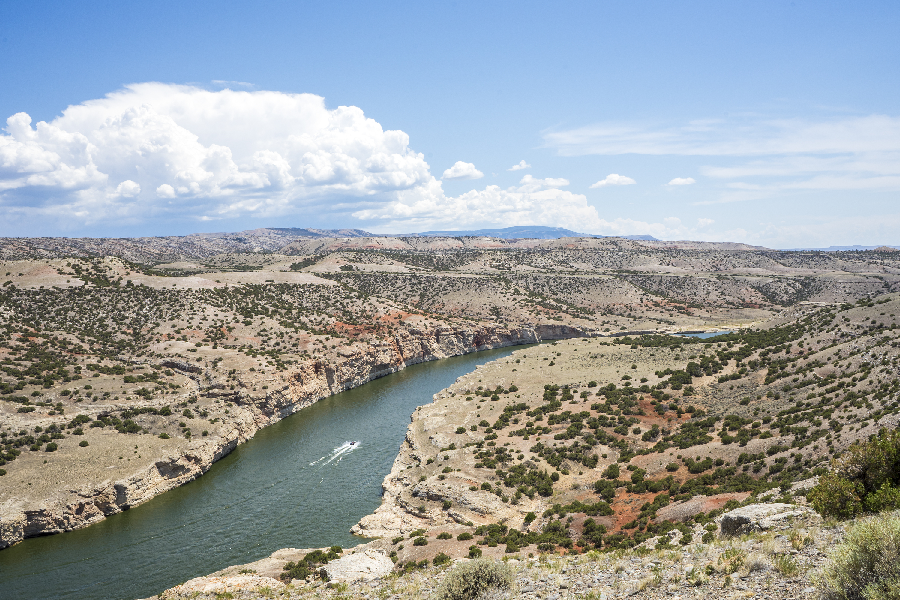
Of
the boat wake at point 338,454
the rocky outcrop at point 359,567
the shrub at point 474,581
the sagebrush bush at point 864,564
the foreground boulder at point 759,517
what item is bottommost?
the boat wake at point 338,454

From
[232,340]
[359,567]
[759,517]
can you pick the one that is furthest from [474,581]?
[232,340]

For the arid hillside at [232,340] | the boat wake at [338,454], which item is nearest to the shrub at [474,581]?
the boat wake at [338,454]

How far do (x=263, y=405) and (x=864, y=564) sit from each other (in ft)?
177

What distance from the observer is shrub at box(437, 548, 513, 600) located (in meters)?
15.9

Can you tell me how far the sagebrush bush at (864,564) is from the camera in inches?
392

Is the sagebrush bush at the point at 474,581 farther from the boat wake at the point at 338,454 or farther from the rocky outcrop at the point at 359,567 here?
the boat wake at the point at 338,454

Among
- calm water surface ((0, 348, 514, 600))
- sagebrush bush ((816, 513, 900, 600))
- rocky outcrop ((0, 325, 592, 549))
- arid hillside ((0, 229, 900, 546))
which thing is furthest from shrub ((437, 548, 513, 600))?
rocky outcrop ((0, 325, 592, 549))

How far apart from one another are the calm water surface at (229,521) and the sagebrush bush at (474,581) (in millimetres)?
16315

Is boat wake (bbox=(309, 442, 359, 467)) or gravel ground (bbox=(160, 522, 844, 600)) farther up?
gravel ground (bbox=(160, 522, 844, 600))

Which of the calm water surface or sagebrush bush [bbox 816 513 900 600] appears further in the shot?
the calm water surface

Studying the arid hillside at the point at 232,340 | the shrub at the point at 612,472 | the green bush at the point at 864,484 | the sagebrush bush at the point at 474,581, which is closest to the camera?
the green bush at the point at 864,484

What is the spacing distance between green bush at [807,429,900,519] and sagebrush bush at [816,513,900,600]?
561 cm

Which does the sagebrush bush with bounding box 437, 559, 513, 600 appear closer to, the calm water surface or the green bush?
the green bush

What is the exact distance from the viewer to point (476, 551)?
24.2 metres
